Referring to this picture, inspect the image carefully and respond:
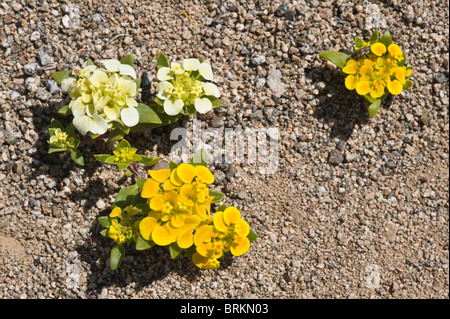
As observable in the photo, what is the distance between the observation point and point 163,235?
278 centimetres

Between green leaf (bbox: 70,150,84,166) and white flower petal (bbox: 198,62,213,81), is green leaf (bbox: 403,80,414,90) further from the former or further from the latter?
green leaf (bbox: 70,150,84,166)

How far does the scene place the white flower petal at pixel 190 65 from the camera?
2936 mm

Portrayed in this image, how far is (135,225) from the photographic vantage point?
9.60 feet

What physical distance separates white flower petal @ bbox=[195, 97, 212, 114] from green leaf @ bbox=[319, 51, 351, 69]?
3.16 feet

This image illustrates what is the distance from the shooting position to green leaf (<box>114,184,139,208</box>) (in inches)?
121

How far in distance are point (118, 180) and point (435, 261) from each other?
8.58 feet

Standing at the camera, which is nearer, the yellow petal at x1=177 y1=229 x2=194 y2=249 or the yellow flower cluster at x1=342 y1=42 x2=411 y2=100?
the yellow petal at x1=177 y1=229 x2=194 y2=249

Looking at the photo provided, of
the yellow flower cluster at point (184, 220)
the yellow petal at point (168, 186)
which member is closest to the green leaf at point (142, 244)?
the yellow flower cluster at point (184, 220)

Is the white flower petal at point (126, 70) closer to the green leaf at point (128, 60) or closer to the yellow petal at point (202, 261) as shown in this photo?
the green leaf at point (128, 60)

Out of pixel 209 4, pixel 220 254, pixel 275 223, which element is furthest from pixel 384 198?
pixel 209 4

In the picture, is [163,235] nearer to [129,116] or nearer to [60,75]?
[129,116]

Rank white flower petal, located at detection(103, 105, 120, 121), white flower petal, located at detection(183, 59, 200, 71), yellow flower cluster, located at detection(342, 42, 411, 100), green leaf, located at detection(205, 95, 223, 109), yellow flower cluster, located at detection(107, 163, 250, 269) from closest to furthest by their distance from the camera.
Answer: yellow flower cluster, located at detection(107, 163, 250, 269)
white flower petal, located at detection(103, 105, 120, 121)
white flower petal, located at detection(183, 59, 200, 71)
green leaf, located at detection(205, 95, 223, 109)
yellow flower cluster, located at detection(342, 42, 411, 100)

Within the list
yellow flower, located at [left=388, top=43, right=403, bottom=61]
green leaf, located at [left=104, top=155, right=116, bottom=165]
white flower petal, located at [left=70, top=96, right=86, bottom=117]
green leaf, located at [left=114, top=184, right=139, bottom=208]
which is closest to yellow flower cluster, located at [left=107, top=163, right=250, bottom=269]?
green leaf, located at [left=114, top=184, right=139, bottom=208]

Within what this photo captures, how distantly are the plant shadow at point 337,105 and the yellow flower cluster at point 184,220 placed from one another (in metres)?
1.10
